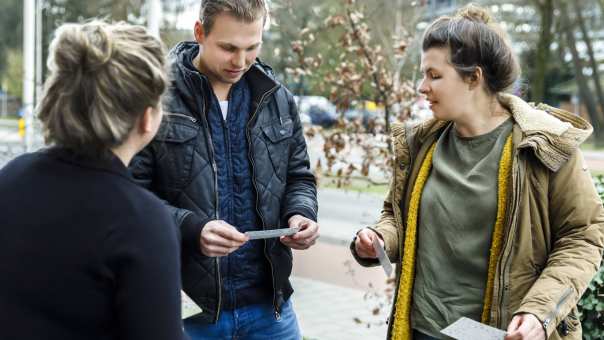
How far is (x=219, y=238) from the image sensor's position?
228 centimetres

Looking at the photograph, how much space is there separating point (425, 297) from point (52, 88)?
1.44 m

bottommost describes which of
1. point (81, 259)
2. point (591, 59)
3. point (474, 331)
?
point (591, 59)

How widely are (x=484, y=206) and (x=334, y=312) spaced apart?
4.19 meters

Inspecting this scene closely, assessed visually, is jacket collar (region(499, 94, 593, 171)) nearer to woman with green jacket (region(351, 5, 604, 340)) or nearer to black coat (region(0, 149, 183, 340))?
woman with green jacket (region(351, 5, 604, 340))

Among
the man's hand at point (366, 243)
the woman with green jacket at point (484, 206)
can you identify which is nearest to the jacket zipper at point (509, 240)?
the woman with green jacket at point (484, 206)

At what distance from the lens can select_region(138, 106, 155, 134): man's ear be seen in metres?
1.61

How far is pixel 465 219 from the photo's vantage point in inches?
95.1

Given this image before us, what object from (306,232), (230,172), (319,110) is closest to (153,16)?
(319,110)

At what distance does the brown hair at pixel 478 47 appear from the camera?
2416mm

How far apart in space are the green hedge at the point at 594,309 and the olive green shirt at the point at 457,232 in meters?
1.16

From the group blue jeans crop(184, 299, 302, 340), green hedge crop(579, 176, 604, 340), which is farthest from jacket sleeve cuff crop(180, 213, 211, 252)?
green hedge crop(579, 176, 604, 340)

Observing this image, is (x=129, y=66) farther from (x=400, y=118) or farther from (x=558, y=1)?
(x=558, y=1)

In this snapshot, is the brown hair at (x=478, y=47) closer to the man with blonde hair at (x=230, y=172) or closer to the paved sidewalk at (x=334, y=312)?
the man with blonde hair at (x=230, y=172)

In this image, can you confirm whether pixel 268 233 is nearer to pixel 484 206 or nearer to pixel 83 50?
pixel 484 206
